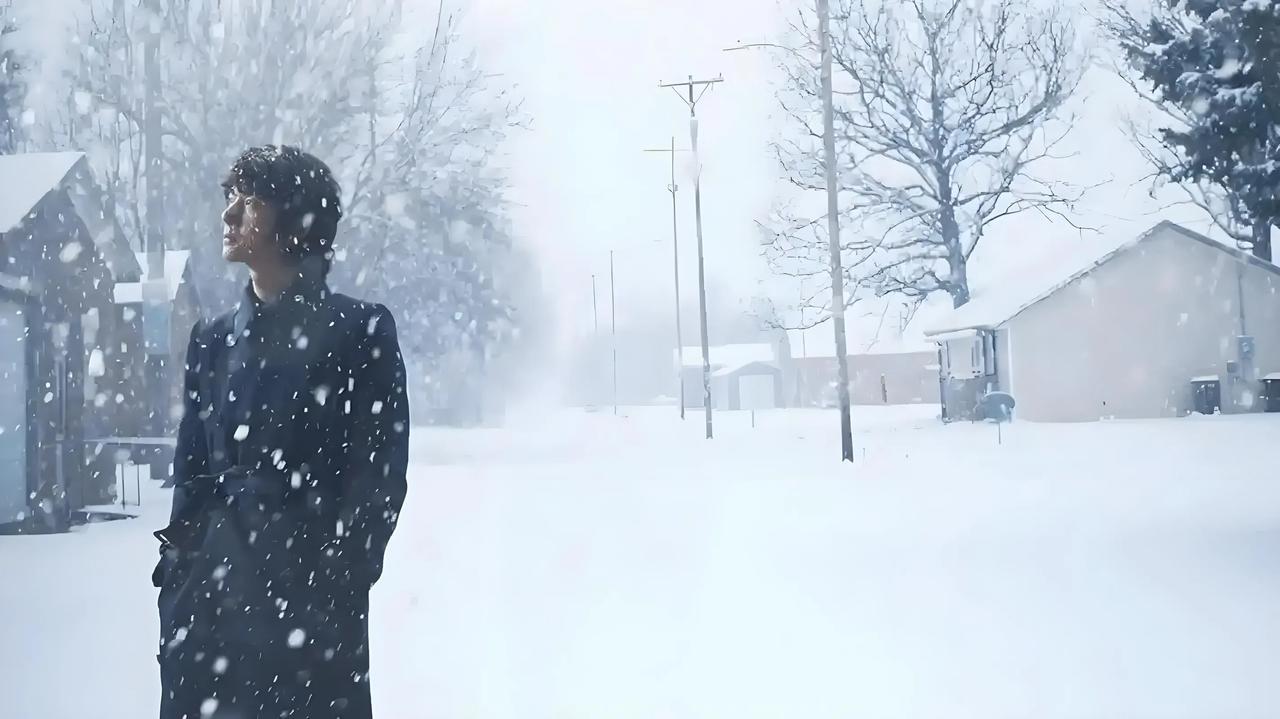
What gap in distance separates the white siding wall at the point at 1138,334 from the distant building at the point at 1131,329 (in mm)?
14

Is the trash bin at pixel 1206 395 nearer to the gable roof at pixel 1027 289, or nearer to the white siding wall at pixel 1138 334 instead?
the white siding wall at pixel 1138 334

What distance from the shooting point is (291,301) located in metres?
1.60

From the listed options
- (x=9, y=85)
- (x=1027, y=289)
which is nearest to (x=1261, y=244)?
(x=1027, y=289)

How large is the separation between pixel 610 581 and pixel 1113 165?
19.7 ft

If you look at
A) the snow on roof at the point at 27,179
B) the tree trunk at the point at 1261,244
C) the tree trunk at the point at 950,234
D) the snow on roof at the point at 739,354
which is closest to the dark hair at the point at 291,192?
the snow on roof at the point at 27,179

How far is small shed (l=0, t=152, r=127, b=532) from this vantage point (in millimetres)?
6297

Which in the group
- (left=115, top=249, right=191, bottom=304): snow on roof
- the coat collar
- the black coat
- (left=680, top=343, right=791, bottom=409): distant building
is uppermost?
(left=115, top=249, right=191, bottom=304): snow on roof

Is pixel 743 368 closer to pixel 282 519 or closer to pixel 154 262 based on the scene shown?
pixel 154 262

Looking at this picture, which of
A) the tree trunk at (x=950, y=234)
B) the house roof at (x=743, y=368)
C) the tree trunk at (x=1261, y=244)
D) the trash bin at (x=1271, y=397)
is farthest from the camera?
the house roof at (x=743, y=368)

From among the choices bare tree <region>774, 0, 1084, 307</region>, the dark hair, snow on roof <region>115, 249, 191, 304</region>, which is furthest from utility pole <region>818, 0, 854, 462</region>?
the dark hair

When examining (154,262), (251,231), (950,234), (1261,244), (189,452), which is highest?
(950,234)

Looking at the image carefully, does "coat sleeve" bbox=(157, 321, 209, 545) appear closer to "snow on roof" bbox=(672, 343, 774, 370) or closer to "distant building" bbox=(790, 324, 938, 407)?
"distant building" bbox=(790, 324, 938, 407)

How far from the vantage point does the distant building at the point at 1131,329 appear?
32.8 ft

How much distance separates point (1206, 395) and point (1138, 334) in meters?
2.10
